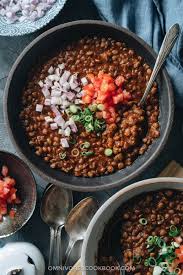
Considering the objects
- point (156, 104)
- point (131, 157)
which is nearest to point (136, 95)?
point (156, 104)

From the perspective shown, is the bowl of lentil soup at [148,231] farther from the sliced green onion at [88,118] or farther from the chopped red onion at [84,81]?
the chopped red onion at [84,81]

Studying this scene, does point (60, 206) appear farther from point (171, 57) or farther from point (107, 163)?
point (171, 57)

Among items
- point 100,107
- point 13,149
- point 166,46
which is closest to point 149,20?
point 166,46

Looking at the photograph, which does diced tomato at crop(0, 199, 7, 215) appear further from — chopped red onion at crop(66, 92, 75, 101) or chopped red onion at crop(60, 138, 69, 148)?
chopped red onion at crop(66, 92, 75, 101)

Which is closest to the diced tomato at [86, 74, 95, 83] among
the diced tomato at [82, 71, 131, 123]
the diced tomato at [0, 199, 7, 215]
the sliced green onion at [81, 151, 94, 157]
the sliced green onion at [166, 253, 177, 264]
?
the diced tomato at [82, 71, 131, 123]

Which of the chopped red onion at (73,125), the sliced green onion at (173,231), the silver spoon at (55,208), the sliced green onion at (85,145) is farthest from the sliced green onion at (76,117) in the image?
the sliced green onion at (173,231)
